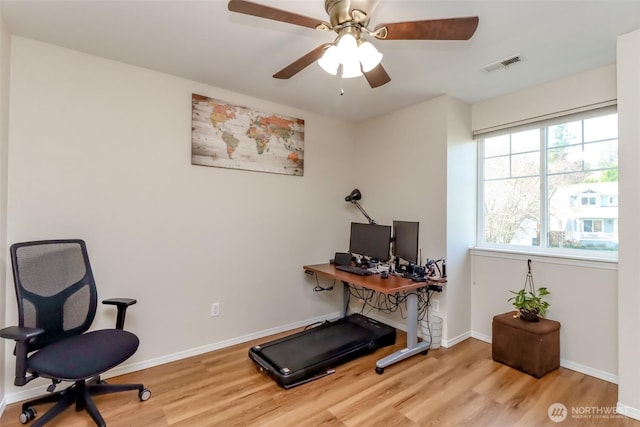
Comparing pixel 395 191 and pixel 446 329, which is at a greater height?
pixel 395 191

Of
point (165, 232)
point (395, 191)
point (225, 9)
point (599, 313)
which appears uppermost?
point (225, 9)

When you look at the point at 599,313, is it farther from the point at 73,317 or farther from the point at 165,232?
the point at 73,317

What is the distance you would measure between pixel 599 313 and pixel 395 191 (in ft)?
6.59

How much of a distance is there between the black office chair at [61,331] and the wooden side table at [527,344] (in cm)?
279

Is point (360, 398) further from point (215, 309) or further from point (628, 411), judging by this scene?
point (628, 411)

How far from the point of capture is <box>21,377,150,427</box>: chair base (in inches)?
69.7

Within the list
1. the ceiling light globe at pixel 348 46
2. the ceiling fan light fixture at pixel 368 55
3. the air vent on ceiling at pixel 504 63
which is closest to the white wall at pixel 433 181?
the air vent on ceiling at pixel 504 63

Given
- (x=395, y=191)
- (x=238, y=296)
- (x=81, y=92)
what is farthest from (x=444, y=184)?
(x=81, y=92)

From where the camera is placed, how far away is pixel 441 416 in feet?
6.45

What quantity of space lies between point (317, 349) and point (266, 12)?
2.42m

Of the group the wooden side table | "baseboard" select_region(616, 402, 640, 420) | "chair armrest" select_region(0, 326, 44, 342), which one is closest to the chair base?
"chair armrest" select_region(0, 326, 44, 342)

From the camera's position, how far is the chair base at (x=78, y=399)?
1770 millimetres

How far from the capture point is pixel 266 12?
4.55ft

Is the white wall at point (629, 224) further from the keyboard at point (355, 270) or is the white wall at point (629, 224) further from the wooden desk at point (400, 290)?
the keyboard at point (355, 270)
